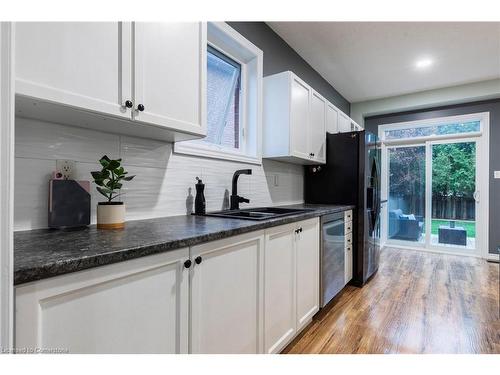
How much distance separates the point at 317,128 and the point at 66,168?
7.86 ft

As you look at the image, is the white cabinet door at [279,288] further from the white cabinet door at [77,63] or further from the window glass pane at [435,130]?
the window glass pane at [435,130]

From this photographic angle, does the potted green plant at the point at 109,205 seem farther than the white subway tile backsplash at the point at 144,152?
No

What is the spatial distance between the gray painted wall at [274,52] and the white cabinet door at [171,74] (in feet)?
3.23

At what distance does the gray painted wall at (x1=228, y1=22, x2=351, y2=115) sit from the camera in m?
2.36

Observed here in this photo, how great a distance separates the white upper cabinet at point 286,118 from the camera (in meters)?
2.38

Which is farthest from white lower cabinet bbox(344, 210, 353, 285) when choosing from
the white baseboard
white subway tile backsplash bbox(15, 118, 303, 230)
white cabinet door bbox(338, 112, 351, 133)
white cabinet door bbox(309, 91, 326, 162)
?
the white baseboard

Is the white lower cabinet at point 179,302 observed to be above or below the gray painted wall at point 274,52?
below

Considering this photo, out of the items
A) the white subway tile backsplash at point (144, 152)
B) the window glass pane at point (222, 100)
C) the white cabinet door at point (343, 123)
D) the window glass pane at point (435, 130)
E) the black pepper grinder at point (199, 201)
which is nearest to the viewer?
the white subway tile backsplash at point (144, 152)

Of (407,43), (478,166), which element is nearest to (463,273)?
(478,166)

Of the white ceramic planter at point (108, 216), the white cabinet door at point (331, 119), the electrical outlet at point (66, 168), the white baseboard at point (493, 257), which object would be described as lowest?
the white baseboard at point (493, 257)

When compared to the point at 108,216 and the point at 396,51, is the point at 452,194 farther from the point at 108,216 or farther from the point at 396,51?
the point at 108,216

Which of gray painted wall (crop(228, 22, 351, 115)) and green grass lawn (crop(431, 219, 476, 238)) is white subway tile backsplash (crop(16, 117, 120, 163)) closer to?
gray painted wall (crop(228, 22, 351, 115))

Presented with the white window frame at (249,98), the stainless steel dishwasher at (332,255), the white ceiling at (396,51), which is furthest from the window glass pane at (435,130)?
the white window frame at (249,98)
